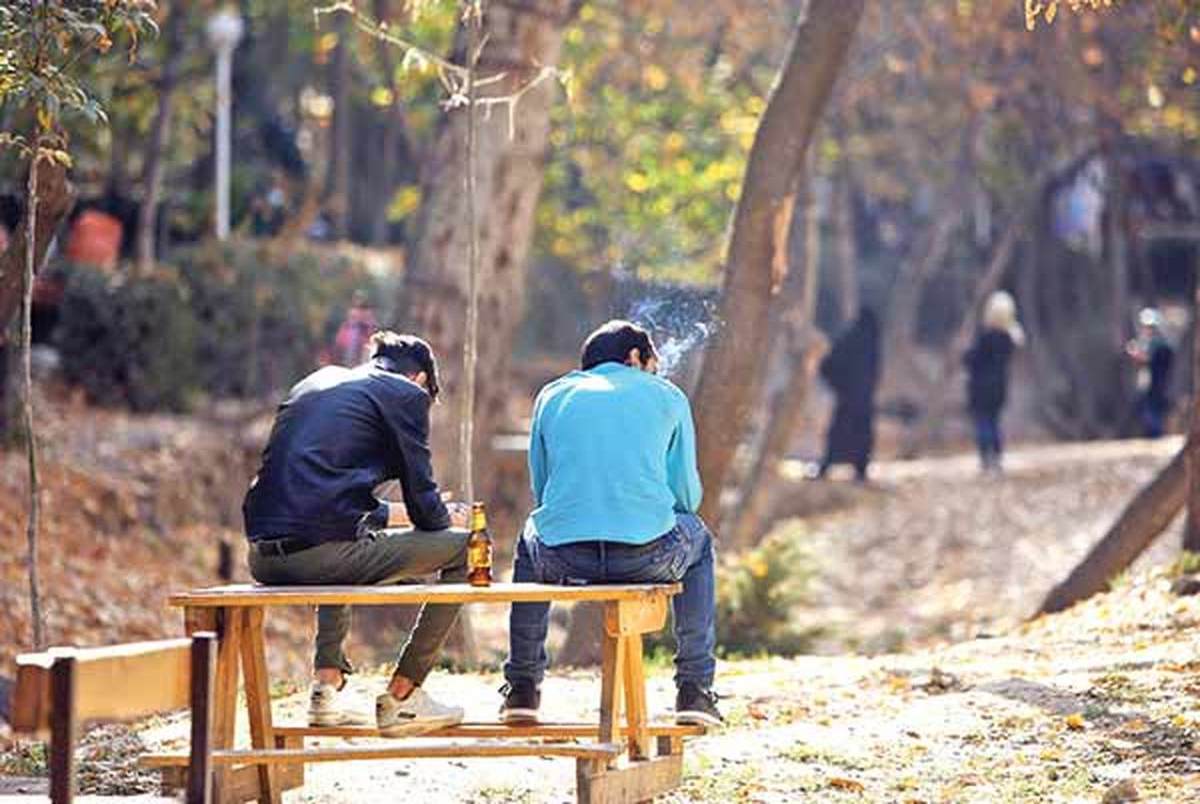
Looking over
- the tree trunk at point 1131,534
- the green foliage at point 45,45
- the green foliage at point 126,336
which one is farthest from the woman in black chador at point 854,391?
the green foliage at point 45,45

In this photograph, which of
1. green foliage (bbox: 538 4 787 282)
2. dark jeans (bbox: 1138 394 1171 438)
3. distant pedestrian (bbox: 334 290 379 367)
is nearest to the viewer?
distant pedestrian (bbox: 334 290 379 367)

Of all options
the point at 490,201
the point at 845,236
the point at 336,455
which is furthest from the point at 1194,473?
the point at 845,236

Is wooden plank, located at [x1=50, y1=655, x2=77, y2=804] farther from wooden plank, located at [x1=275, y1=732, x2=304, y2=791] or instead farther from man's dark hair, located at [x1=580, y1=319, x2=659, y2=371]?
man's dark hair, located at [x1=580, y1=319, x2=659, y2=371]

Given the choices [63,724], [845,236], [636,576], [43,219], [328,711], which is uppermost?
[845,236]

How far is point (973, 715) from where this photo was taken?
11.6m

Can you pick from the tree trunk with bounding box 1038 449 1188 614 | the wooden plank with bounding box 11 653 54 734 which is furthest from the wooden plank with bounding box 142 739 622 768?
the tree trunk with bounding box 1038 449 1188 614

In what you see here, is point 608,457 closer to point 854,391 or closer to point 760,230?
point 760,230

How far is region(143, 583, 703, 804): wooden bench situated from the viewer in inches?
354

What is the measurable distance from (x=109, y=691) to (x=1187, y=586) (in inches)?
360

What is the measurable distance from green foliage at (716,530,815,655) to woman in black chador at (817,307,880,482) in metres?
13.4

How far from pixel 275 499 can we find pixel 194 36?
82.9ft

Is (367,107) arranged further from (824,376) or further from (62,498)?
(62,498)

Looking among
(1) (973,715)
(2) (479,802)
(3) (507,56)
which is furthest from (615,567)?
(3) (507,56)

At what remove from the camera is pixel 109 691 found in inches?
285
